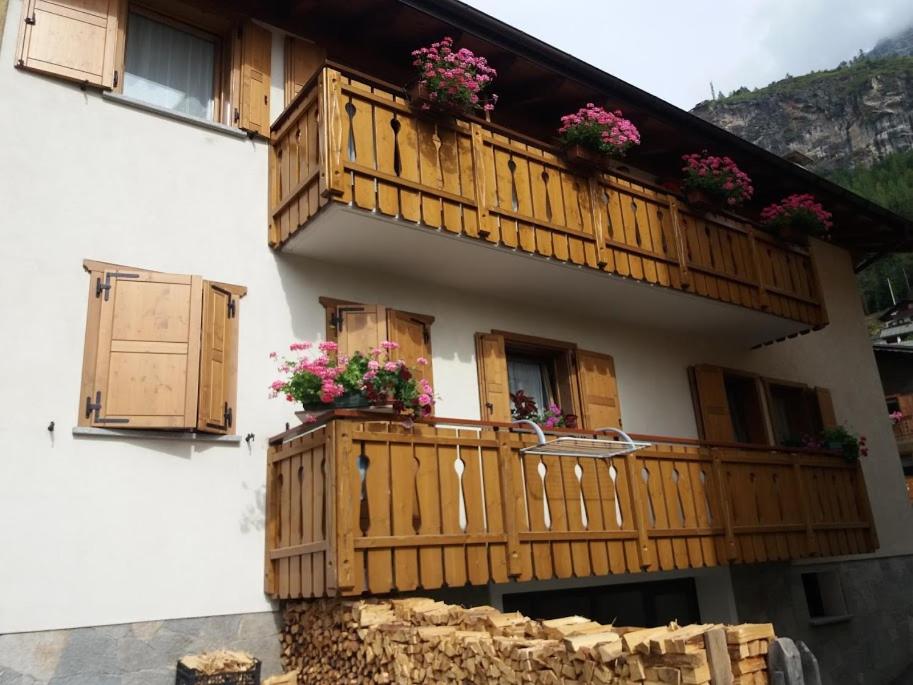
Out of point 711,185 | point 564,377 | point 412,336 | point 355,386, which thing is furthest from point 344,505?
point 711,185

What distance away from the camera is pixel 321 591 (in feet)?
21.1

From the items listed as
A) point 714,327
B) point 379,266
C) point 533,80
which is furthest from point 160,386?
point 714,327

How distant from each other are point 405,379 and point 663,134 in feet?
25.8

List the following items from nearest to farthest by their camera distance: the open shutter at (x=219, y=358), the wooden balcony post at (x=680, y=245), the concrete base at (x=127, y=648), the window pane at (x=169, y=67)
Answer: the concrete base at (x=127, y=648) < the open shutter at (x=219, y=358) < the window pane at (x=169, y=67) < the wooden balcony post at (x=680, y=245)

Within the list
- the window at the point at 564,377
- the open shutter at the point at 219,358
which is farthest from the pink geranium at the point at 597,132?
the open shutter at the point at 219,358

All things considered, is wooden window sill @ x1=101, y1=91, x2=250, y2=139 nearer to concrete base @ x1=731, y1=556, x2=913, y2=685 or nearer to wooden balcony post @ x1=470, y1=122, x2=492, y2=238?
wooden balcony post @ x1=470, y1=122, x2=492, y2=238

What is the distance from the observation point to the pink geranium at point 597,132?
10.0 meters

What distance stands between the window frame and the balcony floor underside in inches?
76.8

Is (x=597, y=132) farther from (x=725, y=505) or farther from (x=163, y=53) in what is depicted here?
(x=163, y=53)

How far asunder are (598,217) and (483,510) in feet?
14.5

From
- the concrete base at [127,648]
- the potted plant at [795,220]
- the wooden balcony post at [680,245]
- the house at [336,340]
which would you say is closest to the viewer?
the concrete base at [127,648]

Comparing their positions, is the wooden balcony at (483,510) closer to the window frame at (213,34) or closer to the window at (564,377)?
the window at (564,377)

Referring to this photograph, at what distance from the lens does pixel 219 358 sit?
774 centimetres

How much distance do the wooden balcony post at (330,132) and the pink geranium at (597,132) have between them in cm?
328
